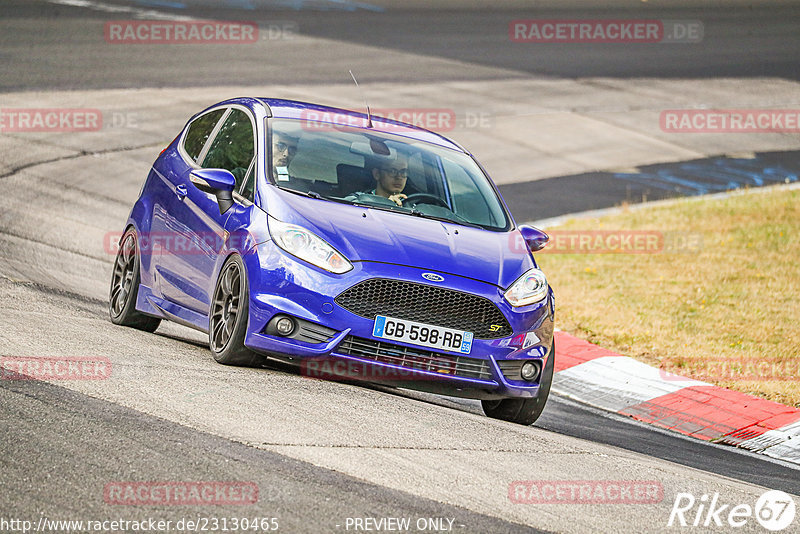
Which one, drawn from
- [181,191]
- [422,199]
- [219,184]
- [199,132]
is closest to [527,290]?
[422,199]

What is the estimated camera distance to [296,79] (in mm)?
23219

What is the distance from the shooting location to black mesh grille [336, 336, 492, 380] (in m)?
6.98

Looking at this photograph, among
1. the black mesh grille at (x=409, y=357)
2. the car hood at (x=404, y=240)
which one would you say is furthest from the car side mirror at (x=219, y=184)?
the black mesh grille at (x=409, y=357)

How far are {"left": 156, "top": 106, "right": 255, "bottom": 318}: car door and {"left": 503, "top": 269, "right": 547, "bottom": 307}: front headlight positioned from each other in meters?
1.85

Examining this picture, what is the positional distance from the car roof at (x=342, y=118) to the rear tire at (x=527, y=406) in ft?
7.03

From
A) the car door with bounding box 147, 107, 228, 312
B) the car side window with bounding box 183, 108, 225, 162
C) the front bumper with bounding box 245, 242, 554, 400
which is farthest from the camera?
the car side window with bounding box 183, 108, 225, 162

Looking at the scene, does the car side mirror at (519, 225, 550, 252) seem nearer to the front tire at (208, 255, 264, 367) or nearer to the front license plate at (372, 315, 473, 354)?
the front license plate at (372, 315, 473, 354)

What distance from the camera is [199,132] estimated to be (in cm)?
914

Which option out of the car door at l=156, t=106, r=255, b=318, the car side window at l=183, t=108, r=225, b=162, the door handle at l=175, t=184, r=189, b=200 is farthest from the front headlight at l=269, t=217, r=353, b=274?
the car side window at l=183, t=108, r=225, b=162

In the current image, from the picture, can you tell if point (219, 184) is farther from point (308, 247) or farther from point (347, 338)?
point (347, 338)

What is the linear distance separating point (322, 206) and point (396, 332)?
3.49 ft

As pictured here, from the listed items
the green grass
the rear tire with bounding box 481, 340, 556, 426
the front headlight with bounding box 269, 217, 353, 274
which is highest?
the front headlight with bounding box 269, 217, 353, 274

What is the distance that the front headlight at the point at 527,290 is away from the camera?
288 inches

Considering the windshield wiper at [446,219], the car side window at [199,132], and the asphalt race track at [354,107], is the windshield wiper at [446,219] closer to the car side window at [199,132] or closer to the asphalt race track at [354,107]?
the asphalt race track at [354,107]
